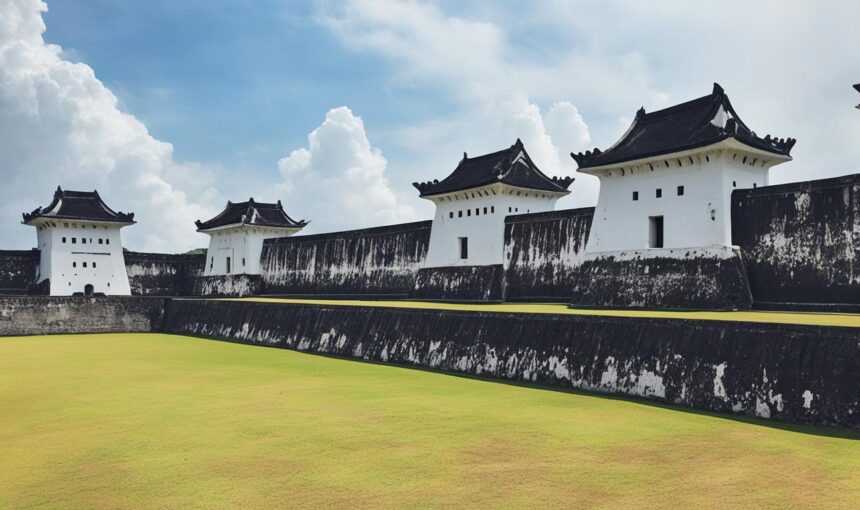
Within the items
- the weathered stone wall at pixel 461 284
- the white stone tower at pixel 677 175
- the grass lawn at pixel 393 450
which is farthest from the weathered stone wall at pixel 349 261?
the grass lawn at pixel 393 450

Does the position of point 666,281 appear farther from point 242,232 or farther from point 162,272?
point 162,272

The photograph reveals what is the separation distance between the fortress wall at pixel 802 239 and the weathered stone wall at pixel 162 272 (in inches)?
1241

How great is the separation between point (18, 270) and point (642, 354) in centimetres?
3448

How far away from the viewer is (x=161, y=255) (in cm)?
4034

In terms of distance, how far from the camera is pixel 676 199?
18.6 m

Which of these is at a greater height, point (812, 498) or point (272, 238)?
point (272, 238)

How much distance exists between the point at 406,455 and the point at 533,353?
6645 mm

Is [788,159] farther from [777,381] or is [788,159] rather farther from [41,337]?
[41,337]

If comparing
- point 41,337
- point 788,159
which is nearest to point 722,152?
point 788,159

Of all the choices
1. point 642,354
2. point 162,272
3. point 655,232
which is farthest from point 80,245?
point 642,354

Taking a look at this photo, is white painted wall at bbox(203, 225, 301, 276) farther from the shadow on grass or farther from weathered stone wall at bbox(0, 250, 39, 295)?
the shadow on grass

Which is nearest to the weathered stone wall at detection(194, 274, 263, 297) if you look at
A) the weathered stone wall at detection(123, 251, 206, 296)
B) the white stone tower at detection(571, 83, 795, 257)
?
the weathered stone wall at detection(123, 251, 206, 296)

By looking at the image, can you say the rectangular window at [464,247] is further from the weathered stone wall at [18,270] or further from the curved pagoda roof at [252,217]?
the weathered stone wall at [18,270]

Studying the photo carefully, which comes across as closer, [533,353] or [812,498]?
[812,498]
